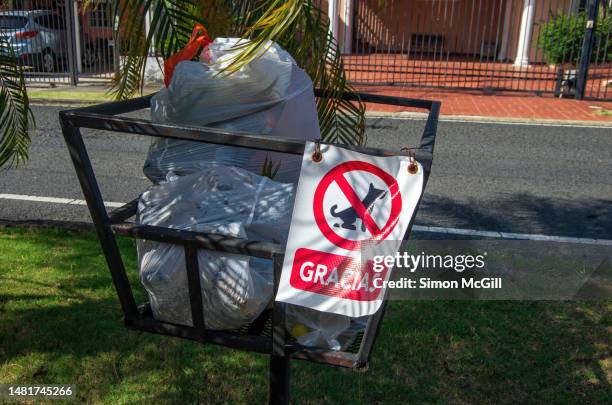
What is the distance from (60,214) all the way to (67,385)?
3062mm

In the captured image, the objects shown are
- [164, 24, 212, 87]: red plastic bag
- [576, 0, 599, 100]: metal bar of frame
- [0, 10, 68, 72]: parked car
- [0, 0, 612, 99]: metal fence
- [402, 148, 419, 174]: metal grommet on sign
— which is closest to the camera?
[402, 148, 419, 174]: metal grommet on sign

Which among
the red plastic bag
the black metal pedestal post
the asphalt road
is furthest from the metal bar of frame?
the black metal pedestal post

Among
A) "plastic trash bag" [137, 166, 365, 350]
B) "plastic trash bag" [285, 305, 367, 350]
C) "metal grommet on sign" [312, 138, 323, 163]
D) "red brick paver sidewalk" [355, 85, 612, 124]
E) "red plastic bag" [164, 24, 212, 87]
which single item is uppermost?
"red plastic bag" [164, 24, 212, 87]

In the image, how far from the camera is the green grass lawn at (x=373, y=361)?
3092mm

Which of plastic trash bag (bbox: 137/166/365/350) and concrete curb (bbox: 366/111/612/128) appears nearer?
plastic trash bag (bbox: 137/166/365/350)

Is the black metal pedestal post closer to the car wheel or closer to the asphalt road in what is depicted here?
the asphalt road

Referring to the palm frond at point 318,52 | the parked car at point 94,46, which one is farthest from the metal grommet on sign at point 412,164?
the parked car at point 94,46

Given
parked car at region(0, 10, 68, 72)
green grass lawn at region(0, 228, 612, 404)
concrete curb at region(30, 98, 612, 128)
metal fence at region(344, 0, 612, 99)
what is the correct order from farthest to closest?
1. parked car at region(0, 10, 68, 72)
2. metal fence at region(344, 0, 612, 99)
3. concrete curb at region(30, 98, 612, 128)
4. green grass lawn at region(0, 228, 612, 404)

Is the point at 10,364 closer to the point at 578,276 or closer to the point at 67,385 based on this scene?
the point at 67,385

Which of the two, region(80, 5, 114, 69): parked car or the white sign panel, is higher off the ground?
the white sign panel

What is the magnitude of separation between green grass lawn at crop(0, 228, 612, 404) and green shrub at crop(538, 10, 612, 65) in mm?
13253

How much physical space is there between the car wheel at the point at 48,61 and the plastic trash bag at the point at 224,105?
13578 mm

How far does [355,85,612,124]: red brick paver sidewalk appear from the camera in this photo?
1138 centimetres

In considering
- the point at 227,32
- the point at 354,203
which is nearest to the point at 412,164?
the point at 354,203
